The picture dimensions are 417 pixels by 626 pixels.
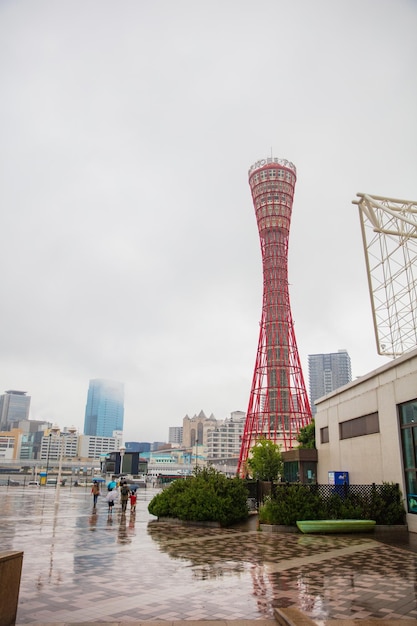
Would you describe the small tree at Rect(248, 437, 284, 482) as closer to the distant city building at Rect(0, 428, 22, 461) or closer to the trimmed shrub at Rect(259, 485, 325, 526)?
the trimmed shrub at Rect(259, 485, 325, 526)

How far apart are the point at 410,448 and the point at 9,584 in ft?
43.0

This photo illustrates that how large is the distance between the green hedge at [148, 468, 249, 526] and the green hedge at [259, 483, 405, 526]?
1.57 m

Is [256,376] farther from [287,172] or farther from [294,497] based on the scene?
[294,497]

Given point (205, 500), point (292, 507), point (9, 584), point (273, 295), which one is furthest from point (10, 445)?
point (9, 584)

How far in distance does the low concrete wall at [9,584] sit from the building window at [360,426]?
15.0 meters

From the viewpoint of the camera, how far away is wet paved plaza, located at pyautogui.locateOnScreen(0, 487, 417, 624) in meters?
6.66

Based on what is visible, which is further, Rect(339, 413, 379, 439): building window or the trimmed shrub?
Rect(339, 413, 379, 439): building window

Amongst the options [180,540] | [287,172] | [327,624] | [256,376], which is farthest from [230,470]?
[327,624]

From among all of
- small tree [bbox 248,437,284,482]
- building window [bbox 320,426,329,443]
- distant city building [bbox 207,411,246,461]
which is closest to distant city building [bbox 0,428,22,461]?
distant city building [bbox 207,411,246,461]

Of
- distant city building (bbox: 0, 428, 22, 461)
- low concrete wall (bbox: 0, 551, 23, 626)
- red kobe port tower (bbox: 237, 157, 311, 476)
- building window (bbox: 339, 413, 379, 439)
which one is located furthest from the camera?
distant city building (bbox: 0, 428, 22, 461)

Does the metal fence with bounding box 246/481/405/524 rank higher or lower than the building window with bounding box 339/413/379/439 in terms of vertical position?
lower

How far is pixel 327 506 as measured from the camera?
1577cm

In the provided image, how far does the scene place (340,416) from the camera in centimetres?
2239

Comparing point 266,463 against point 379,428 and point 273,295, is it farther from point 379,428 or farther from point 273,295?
point 379,428
